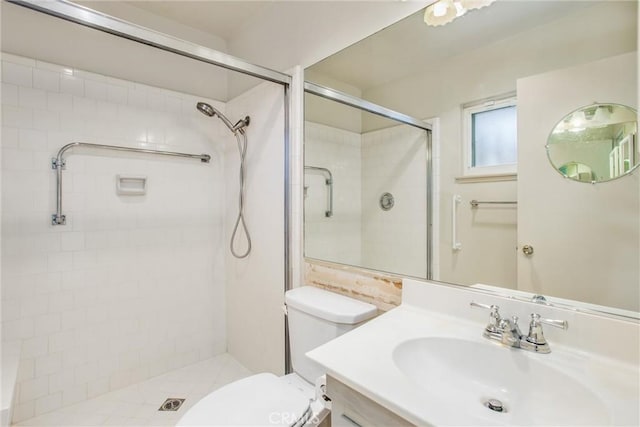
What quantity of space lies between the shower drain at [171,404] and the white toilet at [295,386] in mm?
845

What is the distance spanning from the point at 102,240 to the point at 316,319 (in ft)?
4.87

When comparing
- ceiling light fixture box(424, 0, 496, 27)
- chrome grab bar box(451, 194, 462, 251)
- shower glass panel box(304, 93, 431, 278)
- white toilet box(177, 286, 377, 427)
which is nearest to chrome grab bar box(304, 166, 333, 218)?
shower glass panel box(304, 93, 431, 278)

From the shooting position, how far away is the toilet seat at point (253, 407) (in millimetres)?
1032

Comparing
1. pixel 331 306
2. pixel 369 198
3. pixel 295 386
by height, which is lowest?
pixel 295 386

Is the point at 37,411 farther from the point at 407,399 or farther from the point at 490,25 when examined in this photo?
the point at 490,25

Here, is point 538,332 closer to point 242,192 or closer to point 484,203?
point 484,203

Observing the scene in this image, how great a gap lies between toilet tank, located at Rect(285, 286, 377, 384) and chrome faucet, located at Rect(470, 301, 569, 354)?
452 millimetres

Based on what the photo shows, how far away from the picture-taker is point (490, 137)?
1.08 m

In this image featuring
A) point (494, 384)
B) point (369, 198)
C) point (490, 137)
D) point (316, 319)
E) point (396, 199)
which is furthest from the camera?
point (369, 198)

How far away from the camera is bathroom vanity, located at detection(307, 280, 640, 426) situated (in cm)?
64

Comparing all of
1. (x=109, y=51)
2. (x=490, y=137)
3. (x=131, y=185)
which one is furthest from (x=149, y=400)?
(x=490, y=137)

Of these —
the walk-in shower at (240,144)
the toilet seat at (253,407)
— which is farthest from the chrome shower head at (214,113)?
the toilet seat at (253,407)

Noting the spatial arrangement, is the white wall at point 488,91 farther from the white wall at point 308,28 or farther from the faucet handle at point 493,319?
the white wall at point 308,28

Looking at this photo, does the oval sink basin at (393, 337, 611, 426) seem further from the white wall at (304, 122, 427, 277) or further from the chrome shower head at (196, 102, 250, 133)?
the chrome shower head at (196, 102, 250, 133)
